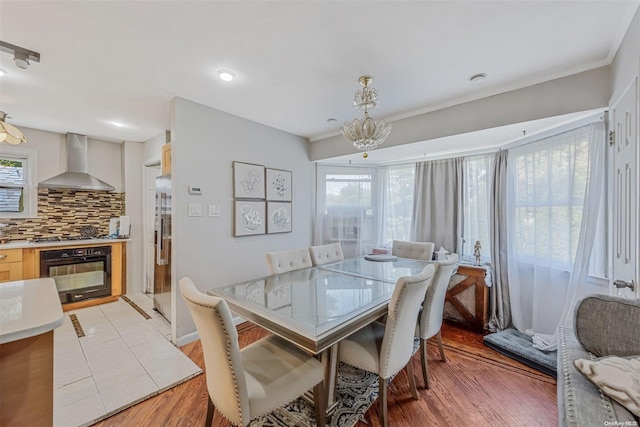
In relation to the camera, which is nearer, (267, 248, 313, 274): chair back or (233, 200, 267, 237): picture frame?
(267, 248, 313, 274): chair back

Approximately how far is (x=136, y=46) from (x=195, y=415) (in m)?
2.49

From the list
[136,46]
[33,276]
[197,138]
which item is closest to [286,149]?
[197,138]

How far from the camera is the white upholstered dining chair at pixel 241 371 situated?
114 centimetres

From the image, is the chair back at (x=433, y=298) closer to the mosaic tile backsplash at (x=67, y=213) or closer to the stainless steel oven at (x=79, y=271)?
the stainless steel oven at (x=79, y=271)

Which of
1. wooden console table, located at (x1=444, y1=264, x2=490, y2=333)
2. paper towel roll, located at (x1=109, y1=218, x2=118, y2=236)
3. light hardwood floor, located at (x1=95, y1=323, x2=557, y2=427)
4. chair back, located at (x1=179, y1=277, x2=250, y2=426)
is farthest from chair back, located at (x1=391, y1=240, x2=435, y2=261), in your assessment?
paper towel roll, located at (x1=109, y1=218, x2=118, y2=236)

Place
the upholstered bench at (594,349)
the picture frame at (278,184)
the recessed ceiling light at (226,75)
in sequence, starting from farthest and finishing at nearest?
1. the picture frame at (278,184)
2. the recessed ceiling light at (226,75)
3. the upholstered bench at (594,349)

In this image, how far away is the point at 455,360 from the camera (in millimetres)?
2373

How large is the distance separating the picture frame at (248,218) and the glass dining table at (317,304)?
1.00 meters

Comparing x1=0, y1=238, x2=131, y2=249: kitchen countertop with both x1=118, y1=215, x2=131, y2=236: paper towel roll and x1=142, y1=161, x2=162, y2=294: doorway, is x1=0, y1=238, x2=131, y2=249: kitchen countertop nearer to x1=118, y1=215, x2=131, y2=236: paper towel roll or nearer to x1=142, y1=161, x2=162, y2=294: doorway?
x1=118, y1=215, x2=131, y2=236: paper towel roll

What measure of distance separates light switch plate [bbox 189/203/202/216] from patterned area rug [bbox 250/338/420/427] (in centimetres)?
189

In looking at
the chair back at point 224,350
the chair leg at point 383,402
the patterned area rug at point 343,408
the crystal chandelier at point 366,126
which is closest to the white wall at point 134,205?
the patterned area rug at point 343,408

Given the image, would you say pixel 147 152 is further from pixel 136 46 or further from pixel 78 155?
pixel 136 46

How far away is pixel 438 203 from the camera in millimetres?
3686

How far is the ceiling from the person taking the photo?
4.73ft
